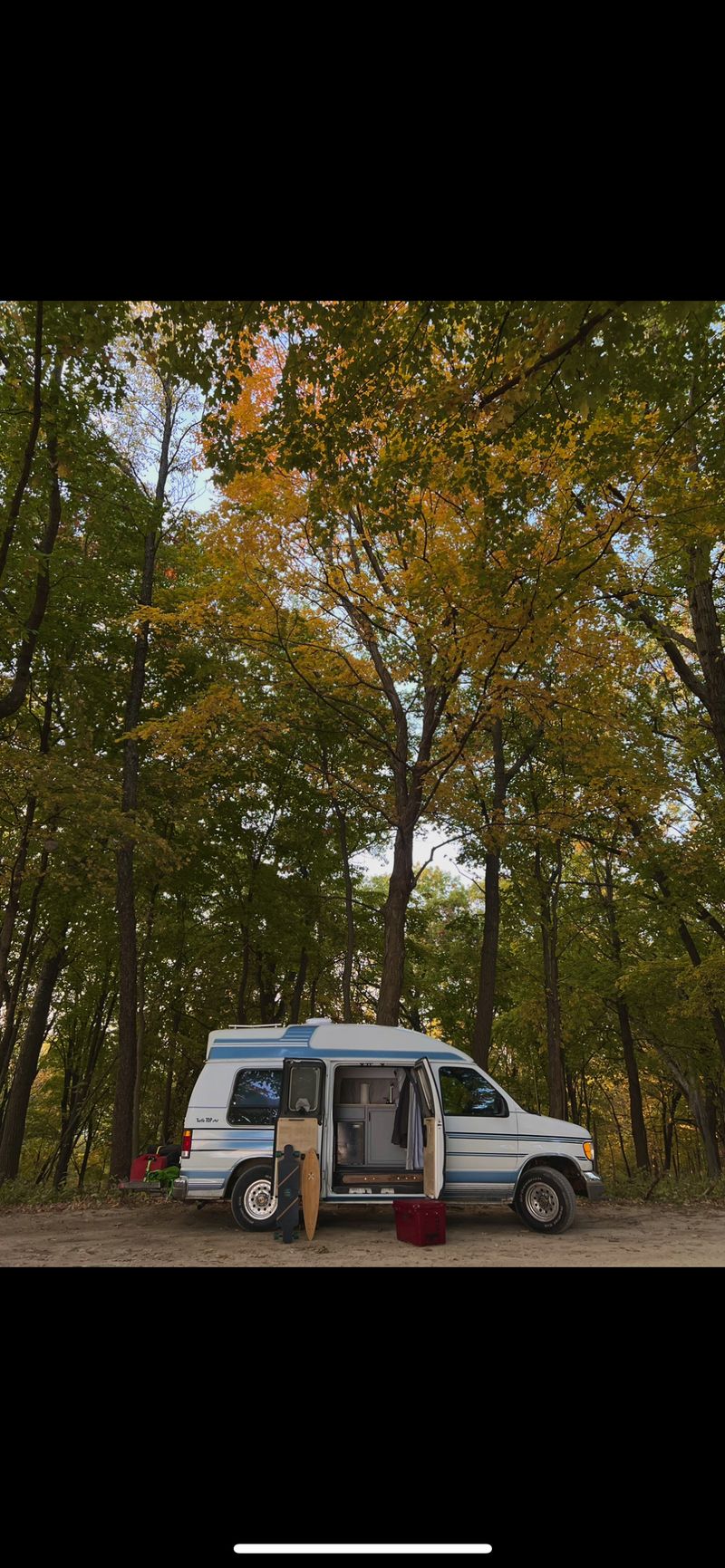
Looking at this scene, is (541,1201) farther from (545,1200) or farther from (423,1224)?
(423,1224)

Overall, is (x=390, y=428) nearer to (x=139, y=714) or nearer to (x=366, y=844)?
(x=139, y=714)

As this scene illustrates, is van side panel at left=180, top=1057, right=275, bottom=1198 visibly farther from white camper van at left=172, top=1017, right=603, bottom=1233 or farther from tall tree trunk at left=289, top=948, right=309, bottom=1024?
tall tree trunk at left=289, top=948, right=309, bottom=1024

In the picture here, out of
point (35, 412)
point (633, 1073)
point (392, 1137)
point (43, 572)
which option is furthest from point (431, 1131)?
point (633, 1073)

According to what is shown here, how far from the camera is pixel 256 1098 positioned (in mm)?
7801

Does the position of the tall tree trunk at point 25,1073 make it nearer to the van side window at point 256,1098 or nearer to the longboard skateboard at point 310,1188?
the van side window at point 256,1098

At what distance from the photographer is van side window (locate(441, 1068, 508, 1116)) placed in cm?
795

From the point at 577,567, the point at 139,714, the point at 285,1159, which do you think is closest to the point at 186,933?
the point at 139,714

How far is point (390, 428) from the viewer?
18.1 feet

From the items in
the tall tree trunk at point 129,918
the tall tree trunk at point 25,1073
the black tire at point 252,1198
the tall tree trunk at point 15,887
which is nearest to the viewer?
the black tire at point 252,1198

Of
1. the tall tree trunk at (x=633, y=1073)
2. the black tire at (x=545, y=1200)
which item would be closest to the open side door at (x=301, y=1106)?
the black tire at (x=545, y=1200)

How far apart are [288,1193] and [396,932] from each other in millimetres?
3991

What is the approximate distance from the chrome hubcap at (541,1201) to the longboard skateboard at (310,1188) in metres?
2.11

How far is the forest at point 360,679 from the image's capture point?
214 inches
